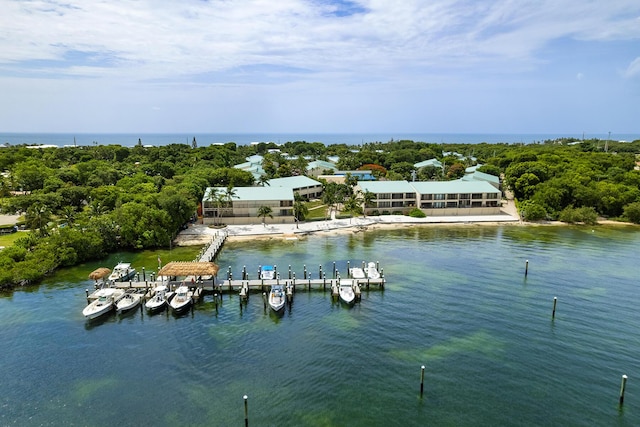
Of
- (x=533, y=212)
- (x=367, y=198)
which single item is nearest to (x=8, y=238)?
(x=367, y=198)

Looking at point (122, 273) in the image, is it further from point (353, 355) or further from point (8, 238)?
point (353, 355)

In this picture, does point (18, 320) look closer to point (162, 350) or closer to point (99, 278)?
point (99, 278)

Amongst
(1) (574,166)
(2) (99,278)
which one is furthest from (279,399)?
(1) (574,166)

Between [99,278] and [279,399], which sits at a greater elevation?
[99,278]

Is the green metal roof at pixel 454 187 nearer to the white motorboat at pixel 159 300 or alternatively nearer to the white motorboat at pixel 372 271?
the white motorboat at pixel 372 271

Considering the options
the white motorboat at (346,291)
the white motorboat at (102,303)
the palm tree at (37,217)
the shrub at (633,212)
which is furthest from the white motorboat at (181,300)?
the shrub at (633,212)

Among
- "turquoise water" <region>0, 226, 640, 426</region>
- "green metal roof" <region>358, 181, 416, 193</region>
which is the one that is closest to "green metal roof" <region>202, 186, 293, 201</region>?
"green metal roof" <region>358, 181, 416, 193</region>
